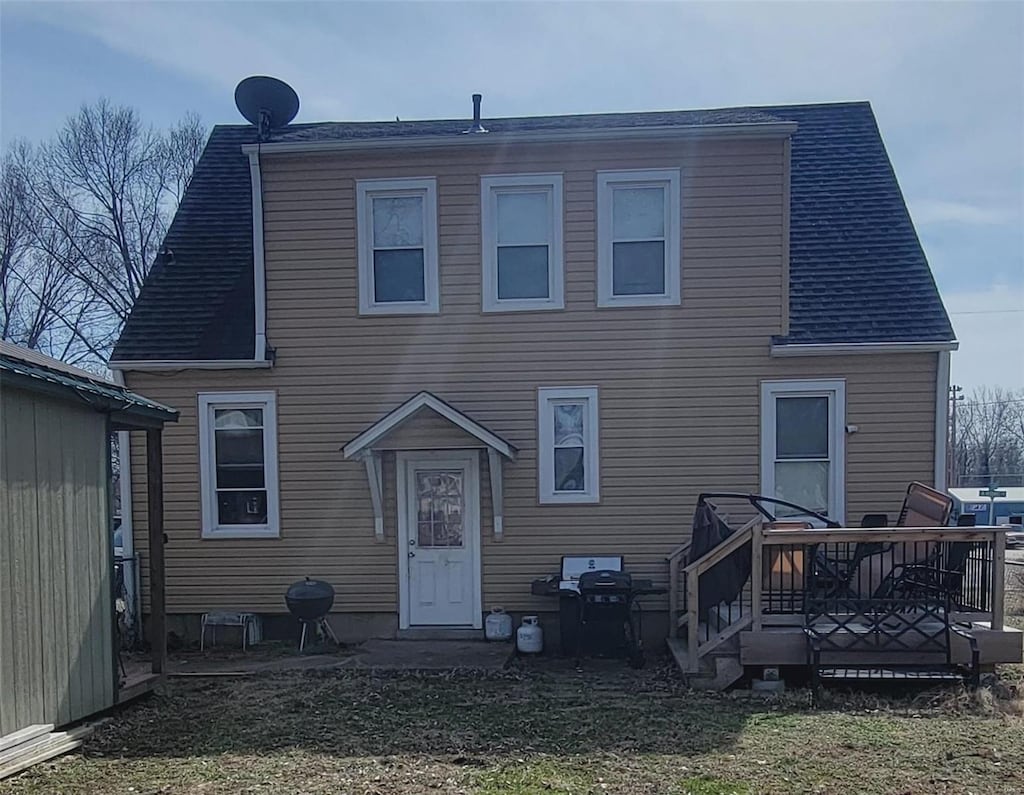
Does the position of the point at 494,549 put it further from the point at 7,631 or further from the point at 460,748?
the point at 7,631

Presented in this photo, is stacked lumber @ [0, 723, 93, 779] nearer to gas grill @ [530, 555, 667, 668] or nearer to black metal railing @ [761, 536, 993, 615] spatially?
gas grill @ [530, 555, 667, 668]

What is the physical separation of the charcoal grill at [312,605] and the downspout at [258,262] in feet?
8.93

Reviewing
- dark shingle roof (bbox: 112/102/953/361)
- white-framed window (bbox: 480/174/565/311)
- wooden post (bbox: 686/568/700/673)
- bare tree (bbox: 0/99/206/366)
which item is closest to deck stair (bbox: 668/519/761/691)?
wooden post (bbox: 686/568/700/673)

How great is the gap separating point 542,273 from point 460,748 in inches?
217

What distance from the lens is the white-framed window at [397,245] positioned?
9219 mm

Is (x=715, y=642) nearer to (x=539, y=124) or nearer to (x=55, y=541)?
(x=55, y=541)

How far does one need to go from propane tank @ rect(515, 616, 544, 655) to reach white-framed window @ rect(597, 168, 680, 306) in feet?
12.3

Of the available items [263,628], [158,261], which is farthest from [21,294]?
[263,628]

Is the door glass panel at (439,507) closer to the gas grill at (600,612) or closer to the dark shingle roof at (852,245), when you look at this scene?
the gas grill at (600,612)

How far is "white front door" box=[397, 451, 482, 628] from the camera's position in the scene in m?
9.19

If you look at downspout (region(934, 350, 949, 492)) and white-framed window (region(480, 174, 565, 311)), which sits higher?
white-framed window (region(480, 174, 565, 311))

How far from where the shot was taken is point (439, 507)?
9.27m

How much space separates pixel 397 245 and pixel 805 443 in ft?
17.3

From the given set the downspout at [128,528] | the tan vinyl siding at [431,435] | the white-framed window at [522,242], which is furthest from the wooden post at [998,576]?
the downspout at [128,528]
